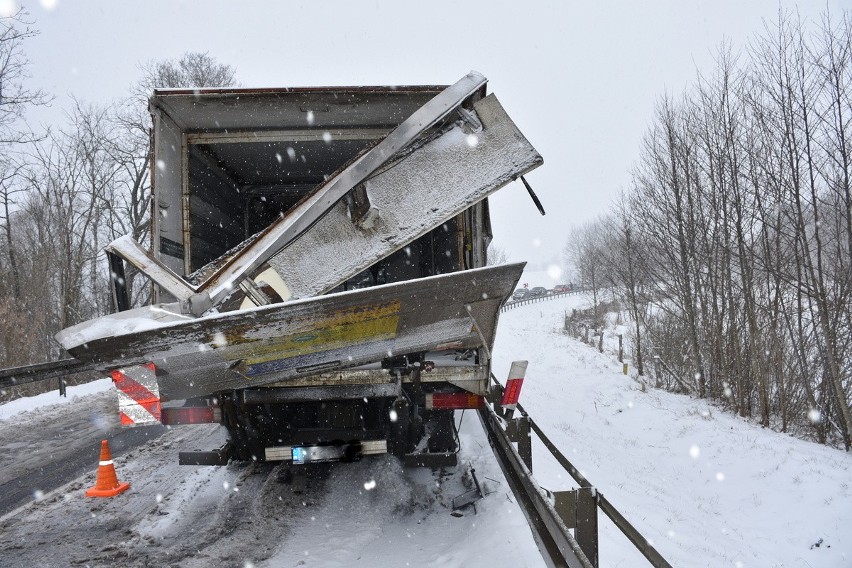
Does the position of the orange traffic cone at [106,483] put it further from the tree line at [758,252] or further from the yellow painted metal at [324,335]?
the tree line at [758,252]

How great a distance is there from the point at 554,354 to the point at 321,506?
52.1 ft

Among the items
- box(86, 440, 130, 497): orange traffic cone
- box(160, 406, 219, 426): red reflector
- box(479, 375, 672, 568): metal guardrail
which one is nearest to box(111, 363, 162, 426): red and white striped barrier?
box(160, 406, 219, 426): red reflector

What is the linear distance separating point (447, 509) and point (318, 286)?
2.51 m

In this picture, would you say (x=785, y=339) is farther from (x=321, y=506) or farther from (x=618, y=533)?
(x=321, y=506)

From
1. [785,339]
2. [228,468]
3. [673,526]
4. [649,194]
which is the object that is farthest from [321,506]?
[649,194]

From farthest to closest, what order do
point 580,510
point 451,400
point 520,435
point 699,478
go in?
point 699,478 → point 520,435 → point 451,400 → point 580,510

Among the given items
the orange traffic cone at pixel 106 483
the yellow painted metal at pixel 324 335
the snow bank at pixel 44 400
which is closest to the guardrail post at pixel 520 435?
the yellow painted metal at pixel 324 335

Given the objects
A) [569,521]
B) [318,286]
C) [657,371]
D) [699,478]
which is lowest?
[699,478]

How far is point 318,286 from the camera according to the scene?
299 cm

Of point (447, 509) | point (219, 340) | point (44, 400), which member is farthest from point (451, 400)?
point (44, 400)

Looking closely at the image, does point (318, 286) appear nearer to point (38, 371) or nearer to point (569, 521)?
point (38, 371)

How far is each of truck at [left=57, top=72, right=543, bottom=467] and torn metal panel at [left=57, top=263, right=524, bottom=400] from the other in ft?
0.04

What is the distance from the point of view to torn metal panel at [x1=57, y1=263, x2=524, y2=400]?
7.09 feet

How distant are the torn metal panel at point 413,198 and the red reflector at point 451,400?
1.30 meters
